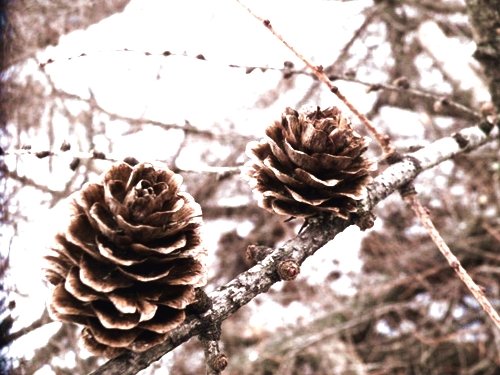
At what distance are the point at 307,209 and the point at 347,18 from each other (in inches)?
85.2

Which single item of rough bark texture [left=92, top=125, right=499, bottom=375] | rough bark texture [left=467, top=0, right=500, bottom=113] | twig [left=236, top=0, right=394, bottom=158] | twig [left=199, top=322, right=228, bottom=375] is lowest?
twig [left=199, top=322, right=228, bottom=375]

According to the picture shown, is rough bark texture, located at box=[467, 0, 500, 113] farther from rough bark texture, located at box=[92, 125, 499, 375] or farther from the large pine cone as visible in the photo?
the large pine cone

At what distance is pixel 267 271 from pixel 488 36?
132cm

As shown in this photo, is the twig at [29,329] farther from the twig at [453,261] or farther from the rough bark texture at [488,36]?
the rough bark texture at [488,36]

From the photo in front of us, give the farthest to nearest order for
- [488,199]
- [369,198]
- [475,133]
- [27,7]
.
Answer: [488,199] → [27,7] → [475,133] → [369,198]

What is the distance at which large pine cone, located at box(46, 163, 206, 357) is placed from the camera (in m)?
0.84

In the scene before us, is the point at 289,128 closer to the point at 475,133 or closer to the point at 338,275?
the point at 475,133

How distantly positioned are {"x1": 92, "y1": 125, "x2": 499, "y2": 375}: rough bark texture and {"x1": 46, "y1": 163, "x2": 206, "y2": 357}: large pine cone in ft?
0.10

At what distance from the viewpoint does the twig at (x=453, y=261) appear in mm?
1019

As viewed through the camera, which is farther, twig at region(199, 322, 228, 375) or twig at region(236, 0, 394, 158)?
twig at region(236, 0, 394, 158)

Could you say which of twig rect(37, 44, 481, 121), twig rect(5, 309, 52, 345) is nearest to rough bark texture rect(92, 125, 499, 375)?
twig rect(37, 44, 481, 121)

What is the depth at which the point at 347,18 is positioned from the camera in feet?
9.64

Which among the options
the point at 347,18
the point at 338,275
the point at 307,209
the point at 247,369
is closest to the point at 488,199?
the point at 338,275

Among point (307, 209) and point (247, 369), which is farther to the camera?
point (247, 369)
